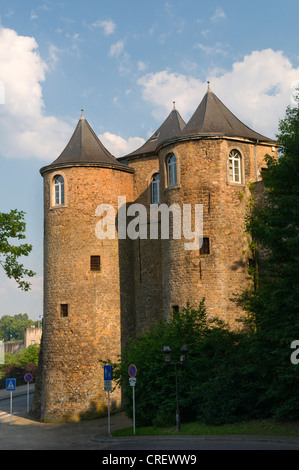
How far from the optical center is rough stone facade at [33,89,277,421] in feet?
80.9

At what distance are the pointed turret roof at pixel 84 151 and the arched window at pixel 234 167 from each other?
6449mm

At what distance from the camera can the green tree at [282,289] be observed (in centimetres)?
1689

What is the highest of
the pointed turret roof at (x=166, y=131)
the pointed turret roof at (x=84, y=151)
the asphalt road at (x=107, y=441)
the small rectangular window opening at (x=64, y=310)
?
the pointed turret roof at (x=166, y=131)

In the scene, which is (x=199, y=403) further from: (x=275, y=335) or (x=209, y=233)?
(x=209, y=233)

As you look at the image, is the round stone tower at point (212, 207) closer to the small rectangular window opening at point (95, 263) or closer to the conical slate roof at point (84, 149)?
the small rectangular window opening at point (95, 263)

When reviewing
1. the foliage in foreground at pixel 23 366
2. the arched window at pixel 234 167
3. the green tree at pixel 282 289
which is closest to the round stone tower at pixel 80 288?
the arched window at pixel 234 167

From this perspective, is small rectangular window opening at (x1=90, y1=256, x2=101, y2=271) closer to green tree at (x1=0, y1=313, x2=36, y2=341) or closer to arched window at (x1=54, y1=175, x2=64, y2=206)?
arched window at (x1=54, y1=175, x2=64, y2=206)

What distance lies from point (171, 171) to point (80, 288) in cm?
698

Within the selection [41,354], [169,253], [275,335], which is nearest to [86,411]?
[41,354]

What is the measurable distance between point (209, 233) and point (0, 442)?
11.5 m

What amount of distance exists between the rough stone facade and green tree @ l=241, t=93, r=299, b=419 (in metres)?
5.54

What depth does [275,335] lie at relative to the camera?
1733cm

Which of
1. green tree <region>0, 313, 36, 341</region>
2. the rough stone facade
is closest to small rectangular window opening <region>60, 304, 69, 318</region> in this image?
the rough stone facade
